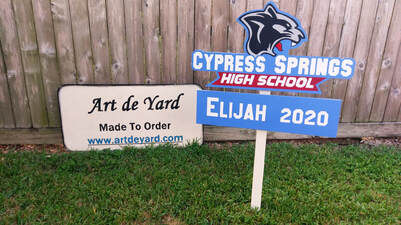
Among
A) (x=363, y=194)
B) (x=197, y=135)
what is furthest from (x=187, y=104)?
(x=363, y=194)

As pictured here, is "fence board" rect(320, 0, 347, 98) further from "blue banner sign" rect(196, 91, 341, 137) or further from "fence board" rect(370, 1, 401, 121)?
"blue banner sign" rect(196, 91, 341, 137)

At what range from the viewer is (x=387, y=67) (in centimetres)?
330

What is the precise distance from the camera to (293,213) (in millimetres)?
2219

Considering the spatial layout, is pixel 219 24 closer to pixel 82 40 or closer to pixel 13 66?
pixel 82 40

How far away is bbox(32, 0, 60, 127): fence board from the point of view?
2.86 m

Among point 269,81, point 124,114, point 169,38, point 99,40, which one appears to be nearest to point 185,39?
point 169,38

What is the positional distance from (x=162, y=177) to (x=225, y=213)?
0.69 metres

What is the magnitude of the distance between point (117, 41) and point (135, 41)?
18 centimetres

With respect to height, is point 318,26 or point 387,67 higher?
point 318,26

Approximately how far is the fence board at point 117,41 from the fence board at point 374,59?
2661mm

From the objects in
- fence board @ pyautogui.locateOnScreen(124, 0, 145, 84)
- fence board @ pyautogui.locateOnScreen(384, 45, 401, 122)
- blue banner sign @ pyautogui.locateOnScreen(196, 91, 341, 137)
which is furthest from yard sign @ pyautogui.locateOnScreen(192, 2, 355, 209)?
fence board @ pyautogui.locateOnScreen(384, 45, 401, 122)

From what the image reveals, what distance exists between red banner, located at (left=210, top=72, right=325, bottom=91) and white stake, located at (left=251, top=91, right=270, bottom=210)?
1.11 ft

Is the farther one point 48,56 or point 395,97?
point 395,97

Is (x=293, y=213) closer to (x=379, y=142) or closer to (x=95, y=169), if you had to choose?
(x=95, y=169)
